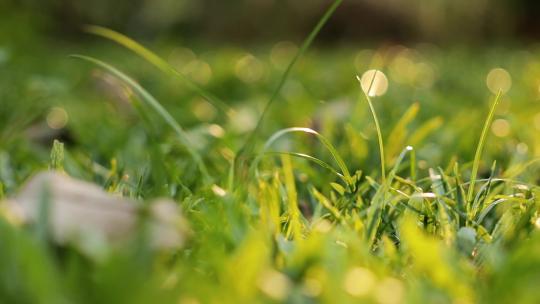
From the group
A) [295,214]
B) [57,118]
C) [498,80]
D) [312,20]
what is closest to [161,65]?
[295,214]

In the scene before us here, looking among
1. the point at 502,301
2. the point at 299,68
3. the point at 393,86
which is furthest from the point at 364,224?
the point at 299,68

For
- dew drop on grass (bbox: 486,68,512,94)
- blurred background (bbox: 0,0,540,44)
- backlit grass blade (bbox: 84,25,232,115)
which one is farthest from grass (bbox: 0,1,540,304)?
blurred background (bbox: 0,0,540,44)

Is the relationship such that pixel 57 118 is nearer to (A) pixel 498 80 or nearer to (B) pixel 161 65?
(B) pixel 161 65

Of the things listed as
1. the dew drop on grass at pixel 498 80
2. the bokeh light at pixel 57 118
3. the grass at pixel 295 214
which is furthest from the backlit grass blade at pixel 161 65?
the dew drop on grass at pixel 498 80

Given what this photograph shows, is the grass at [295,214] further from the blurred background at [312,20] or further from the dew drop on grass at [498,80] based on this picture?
the blurred background at [312,20]

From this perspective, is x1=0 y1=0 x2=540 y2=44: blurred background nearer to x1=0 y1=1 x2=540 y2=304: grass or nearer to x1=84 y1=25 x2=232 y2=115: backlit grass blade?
x1=0 y1=1 x2=540 y2=304: grass

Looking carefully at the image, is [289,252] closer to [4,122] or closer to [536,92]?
[4,122]
